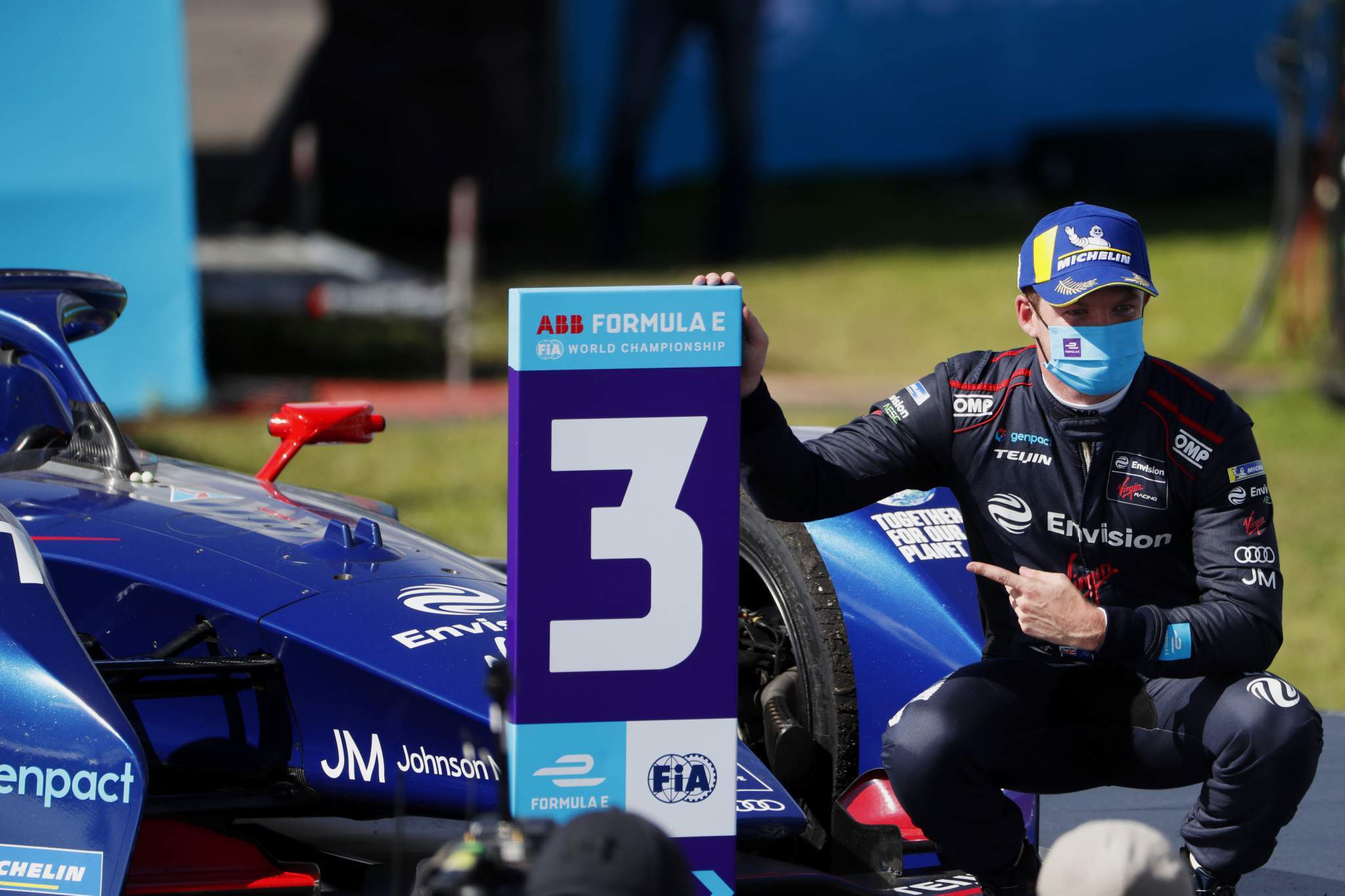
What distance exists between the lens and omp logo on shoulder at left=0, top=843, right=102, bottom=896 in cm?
279

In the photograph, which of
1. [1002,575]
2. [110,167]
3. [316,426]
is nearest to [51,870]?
[316,426]

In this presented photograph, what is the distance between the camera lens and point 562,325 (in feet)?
8.69

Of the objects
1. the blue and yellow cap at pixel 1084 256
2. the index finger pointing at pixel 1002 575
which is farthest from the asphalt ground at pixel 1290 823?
the blue and yellow cap at pixel 1084 256

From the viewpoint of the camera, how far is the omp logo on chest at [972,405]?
3203 mm

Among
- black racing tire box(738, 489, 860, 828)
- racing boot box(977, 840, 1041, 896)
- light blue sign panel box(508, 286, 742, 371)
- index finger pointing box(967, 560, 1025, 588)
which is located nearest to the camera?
light blue sign panel box(508, 286, 742, 371)

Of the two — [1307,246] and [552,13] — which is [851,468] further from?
[552,13]

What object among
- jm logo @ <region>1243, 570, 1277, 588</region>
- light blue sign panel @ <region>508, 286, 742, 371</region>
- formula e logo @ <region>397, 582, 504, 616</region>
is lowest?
formula e logo @ <region>397, 582, 504, 616</region>

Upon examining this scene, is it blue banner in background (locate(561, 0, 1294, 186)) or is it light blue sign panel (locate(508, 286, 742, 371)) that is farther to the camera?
blue banner in background (locate(561, 0, 1294, 186))

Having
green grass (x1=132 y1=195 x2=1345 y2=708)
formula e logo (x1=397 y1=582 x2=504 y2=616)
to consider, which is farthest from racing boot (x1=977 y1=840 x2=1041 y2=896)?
green grass (x1=132 y1=195 x2=1345 y2=708)

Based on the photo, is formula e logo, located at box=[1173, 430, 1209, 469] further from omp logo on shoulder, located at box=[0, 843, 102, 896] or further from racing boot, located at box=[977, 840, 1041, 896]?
omp logo on shoulder, located at box=[0, 843, 102, 896]

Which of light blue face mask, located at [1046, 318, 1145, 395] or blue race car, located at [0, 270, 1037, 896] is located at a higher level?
light blue face mask, located at [1046, 318, 1145, 395]

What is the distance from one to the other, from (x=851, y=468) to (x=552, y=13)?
13.0 m

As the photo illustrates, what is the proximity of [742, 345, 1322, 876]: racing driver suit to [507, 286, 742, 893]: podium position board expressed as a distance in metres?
0.35

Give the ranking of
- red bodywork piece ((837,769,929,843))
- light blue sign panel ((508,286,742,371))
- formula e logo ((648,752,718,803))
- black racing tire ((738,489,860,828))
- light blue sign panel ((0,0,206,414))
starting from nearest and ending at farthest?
light blue sign panel ((508,286,742,371))
formula e logo ((648,752,718,803))
red bodywork piece ((837,769,929,843))
black racing tire ((738,489,860,828))
light blue sign panel ((0,0,206,414))
